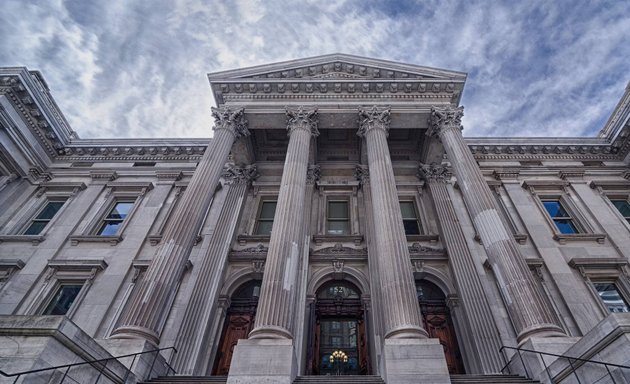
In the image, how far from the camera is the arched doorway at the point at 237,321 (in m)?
11.5

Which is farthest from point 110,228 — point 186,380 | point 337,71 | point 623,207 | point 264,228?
point 623,207

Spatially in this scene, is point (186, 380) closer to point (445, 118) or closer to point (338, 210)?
point (338, 210)

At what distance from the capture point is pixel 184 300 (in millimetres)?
11680

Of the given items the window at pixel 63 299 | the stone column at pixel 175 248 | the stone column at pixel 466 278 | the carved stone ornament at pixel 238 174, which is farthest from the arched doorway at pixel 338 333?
the window at pixel 63 299

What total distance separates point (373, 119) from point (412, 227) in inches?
209

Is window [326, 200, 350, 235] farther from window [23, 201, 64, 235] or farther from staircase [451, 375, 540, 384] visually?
window [23, 201, 64, 235]

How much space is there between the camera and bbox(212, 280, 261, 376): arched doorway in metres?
11.5

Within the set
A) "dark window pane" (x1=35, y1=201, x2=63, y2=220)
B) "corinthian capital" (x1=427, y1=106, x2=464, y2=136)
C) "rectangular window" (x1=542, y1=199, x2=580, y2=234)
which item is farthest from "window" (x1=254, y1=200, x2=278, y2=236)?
"rectangular window" (x1=542, y1=199, x2=580, y2=234)

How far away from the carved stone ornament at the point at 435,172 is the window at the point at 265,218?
24.5 feet

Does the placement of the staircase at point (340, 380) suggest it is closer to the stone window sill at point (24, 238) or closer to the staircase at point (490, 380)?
the staircase at point (490, 380)

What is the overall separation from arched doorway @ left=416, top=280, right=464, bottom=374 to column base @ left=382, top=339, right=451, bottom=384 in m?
5.02

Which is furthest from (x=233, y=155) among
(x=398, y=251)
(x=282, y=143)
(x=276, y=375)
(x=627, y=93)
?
(x=627, y=93)

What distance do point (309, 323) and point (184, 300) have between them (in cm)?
443

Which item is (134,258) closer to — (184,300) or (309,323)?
(184,300)
